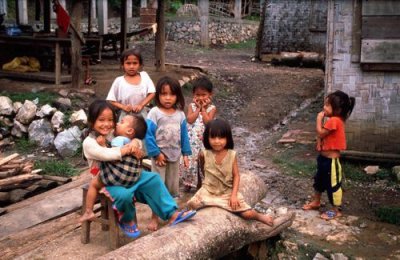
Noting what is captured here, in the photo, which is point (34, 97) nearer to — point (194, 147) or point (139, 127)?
point (194, 147)

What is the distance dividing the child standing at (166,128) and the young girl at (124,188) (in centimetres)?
62

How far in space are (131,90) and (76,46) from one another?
504cm

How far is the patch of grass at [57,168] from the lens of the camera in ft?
22.5

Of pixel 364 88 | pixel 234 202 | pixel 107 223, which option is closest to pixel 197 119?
pixel 234 202

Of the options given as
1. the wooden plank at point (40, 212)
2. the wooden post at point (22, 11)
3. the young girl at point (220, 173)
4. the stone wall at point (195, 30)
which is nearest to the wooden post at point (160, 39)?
the wooden plank at point (40, 212)

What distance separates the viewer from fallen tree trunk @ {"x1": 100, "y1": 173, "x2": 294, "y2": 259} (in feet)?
10.6

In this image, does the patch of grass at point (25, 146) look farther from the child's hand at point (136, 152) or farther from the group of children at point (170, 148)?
the child's hand at point (136, 152)

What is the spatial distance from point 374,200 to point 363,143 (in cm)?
124

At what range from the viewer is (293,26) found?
51.8 feet

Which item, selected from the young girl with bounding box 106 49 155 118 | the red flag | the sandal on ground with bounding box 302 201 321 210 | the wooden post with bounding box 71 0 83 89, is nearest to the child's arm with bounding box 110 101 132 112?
the young girl with bounding box 106 49 155 118

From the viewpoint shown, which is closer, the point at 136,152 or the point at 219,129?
the point at 136,152

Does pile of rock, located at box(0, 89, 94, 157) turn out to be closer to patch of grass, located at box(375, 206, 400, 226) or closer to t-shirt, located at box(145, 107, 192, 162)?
t-shirt, located at box(145, 107, 192, 162)

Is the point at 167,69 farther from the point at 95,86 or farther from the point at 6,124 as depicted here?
the point at 6,124

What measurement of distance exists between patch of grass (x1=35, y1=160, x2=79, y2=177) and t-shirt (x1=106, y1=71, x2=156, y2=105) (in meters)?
2.39
